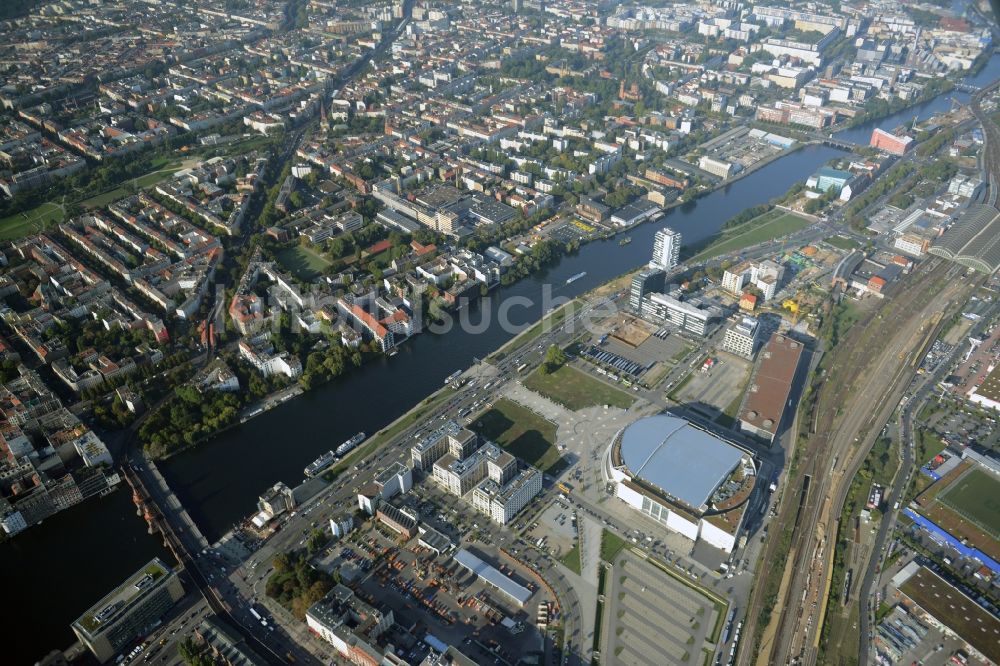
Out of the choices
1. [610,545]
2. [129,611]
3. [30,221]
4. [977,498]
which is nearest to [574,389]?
[610,545]

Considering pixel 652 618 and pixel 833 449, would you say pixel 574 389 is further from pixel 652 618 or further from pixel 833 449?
pixel 652 618

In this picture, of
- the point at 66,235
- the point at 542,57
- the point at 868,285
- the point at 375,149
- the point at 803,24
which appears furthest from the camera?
the point at 803,24

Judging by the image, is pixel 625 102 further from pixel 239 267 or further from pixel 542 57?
pixel 239 267

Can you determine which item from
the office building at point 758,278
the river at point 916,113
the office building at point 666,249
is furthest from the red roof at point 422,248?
the river at point 916,113

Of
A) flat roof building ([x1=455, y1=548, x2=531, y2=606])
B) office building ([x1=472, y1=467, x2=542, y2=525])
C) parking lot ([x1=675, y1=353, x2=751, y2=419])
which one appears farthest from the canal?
parking lot ([x1=675, y1=353, x2=751, y2=419])

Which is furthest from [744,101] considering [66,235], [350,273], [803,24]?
[66,235]

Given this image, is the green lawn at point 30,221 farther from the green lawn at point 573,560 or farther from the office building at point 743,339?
the office building at point 743,339
